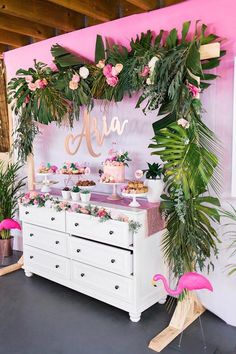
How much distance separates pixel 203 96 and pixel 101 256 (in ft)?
5.36

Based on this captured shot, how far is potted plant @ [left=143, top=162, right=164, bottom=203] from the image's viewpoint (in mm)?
2814

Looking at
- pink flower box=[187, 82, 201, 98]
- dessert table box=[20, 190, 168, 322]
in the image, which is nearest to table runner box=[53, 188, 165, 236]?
dessert table box=[20, 190, 168, 322]

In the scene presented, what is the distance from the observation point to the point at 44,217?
3383mm

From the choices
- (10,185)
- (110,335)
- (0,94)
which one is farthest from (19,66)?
(110,335)

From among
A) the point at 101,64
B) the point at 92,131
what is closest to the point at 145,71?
the point at 101,64

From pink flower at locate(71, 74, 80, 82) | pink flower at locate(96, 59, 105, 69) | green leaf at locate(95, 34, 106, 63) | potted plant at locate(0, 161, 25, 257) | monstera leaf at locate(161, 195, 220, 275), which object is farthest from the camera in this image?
potted plant at locate(0, 161, 25, 257)

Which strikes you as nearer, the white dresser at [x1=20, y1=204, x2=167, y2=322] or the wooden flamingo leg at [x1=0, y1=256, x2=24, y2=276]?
the white dresser at [x1=20, y1=204, x2=167, y2=322]

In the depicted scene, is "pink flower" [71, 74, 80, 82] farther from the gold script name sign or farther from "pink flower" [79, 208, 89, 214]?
"pink flower" [79, 208, 89, 214]

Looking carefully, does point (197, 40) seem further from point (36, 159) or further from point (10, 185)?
point (10, 185)

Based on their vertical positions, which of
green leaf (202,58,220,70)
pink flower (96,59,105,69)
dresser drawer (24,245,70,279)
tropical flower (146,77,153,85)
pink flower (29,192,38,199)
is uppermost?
pink flower (96,59,105,69)

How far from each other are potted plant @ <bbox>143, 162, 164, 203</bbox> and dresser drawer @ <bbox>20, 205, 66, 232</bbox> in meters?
0.90

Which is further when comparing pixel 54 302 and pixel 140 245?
pixel 54 302

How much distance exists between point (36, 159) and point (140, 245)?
2.08m

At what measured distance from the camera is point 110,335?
2.55 meters
